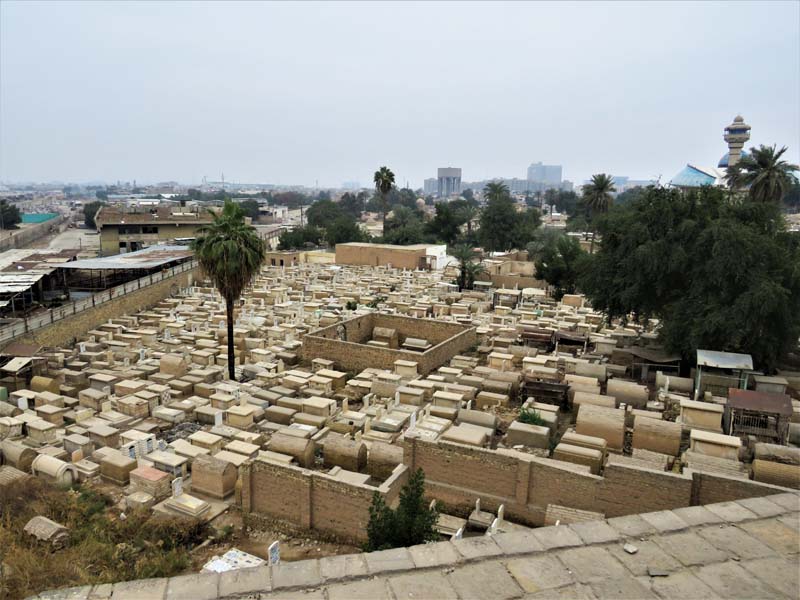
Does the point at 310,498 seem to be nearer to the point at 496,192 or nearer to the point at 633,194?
the point at 496,192

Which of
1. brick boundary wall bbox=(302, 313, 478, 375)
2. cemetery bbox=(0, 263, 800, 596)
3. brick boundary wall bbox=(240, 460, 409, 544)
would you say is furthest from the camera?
brick boundary wall bbox=(302, 313, 478, 375)

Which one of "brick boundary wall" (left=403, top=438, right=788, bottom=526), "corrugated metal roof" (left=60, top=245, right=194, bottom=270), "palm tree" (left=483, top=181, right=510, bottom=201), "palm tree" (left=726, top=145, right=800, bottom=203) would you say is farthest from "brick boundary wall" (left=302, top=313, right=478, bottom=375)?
"palm tree" (left=483, top=181, right=510, bottom=201)

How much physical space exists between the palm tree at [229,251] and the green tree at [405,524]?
1141 cm

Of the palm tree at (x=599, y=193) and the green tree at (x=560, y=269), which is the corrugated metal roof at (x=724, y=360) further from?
the palm tree at (x=599, y=193)

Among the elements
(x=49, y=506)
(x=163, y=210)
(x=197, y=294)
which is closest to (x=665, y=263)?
(x=49, y=506)

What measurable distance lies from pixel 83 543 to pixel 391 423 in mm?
7133

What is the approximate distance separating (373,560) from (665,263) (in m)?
18.0

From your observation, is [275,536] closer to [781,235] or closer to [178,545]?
[178,545]

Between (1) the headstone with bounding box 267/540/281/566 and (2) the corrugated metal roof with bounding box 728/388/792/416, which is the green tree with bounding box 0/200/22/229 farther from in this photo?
(2) the corrugated metal roof with bounding box 728/388/792/416

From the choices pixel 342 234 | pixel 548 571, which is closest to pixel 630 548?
pixel 548 571

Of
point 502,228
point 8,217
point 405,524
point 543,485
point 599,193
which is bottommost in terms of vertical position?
point 543,485

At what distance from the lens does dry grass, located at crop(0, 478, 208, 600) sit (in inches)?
308

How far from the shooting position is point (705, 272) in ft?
59.2

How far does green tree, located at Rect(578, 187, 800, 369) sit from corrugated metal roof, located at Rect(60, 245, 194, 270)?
20499 millimetres
